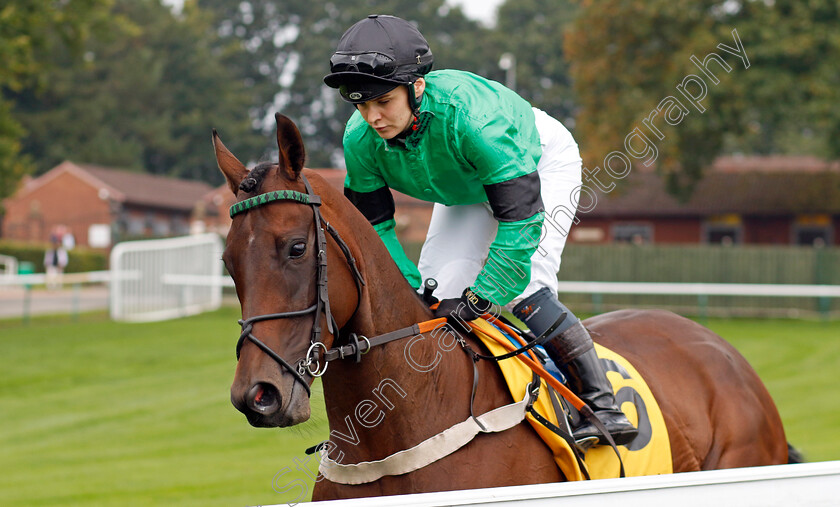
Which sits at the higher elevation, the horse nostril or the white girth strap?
the horse nostril

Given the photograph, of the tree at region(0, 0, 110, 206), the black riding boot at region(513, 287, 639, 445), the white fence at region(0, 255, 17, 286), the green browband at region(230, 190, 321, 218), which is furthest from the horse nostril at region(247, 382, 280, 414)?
the white fence at region(0, 255, 17, 286)

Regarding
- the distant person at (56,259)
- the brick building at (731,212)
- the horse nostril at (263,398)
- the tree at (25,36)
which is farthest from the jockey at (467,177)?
the brick building at (731,212)

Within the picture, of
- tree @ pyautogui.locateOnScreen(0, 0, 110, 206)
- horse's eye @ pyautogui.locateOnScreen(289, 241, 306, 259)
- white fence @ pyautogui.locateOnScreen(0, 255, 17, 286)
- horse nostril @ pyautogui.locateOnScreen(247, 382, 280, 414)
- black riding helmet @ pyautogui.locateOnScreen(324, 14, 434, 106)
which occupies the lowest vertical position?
white fence @ pyautogui.locateOnScreen(0, 255, 17, 286)

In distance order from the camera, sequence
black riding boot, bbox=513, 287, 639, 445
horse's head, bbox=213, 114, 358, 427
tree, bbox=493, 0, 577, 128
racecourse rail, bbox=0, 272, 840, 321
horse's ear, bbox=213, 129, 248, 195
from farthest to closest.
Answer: tree, bbox=493, 0, 577, 128 < racecourse rail, bbox=0, 272, 840, 321 < black riding boot, bbox=513, 287, 639, 445 < horse's ear, bbox=213, 129, 248, 195 < horse's head, bbox=213, 114, 358, 427

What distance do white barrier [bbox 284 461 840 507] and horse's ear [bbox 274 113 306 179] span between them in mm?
807

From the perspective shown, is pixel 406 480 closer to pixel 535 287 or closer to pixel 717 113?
pixel 535 287

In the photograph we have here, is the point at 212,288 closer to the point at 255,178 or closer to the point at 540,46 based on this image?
the point at 255,178

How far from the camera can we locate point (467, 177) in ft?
8.85

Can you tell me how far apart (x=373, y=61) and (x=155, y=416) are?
7.08m

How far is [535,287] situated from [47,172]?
44.3 m

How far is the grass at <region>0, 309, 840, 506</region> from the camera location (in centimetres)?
595

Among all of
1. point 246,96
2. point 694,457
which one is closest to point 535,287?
point 694,457

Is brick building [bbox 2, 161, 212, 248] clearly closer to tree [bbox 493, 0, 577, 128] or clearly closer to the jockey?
tree [bbox 493, 0, 577, 128]

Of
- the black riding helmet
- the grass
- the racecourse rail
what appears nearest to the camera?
the black riding helmet
